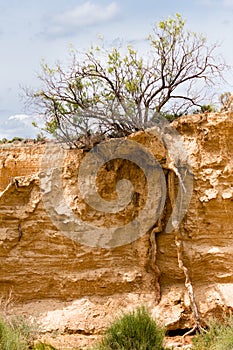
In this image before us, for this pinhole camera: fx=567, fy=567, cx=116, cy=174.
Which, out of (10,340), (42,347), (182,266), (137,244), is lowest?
(42,347)

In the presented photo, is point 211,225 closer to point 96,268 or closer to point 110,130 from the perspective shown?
point 96,268

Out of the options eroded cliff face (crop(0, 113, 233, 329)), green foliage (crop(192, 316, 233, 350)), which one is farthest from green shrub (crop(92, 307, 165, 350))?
eroded cliff face (crop(0, 113, 233, 329))

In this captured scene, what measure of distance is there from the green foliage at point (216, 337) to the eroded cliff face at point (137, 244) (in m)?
0.31

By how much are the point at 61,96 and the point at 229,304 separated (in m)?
5.13

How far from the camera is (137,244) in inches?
361

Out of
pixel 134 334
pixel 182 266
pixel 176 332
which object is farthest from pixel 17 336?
pixel 182 266

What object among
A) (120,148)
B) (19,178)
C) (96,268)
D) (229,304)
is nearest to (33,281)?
(96,268)

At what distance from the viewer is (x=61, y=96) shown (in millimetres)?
11016

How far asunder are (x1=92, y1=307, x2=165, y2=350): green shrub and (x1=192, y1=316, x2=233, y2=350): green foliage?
26.8 inches

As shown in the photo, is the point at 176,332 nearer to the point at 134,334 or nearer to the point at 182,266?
the point at 182,266

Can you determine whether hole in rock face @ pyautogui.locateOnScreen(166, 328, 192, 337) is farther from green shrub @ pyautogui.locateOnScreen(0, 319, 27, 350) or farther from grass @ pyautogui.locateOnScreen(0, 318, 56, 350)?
green shrub @ pyautogui.locateOnScreen(0, 319, 27, 350)

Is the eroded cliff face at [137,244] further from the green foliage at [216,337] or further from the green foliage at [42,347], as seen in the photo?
the green foliage at [42,347]

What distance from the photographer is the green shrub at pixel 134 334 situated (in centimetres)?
744

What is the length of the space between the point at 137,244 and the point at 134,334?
1896 mm
